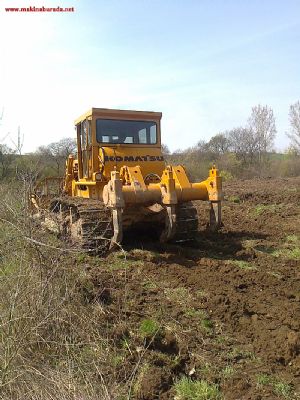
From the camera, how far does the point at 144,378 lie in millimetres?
4227

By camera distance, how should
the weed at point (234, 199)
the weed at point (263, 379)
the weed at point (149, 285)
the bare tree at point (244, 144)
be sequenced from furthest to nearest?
1. the bare tree at point (244, 144)
2. the weed at point (234, 199)
3. the weed at point (149, 285)
4. the weed at point (263, 379)

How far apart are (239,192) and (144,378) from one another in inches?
549

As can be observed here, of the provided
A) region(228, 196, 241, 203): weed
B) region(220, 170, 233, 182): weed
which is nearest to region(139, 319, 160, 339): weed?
region(228, 196, 241, 203): weed

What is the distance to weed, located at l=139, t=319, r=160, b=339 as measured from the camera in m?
4.94

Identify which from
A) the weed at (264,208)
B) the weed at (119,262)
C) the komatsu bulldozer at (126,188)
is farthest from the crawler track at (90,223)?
the weed at (264,208)

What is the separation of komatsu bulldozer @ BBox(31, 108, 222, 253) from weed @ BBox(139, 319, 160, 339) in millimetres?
2534

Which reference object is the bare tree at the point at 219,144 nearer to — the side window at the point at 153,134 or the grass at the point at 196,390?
the side window at the point at 153,134

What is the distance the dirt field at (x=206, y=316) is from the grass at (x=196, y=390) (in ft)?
0.14

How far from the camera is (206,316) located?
216 inches

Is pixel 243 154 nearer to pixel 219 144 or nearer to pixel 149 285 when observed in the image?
pixel 219 144

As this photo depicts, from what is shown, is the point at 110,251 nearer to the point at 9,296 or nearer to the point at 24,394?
the point at 9,296

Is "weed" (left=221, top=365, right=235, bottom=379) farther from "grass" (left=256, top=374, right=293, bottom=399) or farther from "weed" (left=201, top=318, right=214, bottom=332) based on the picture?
"weed" (left=201, top=318, right=214, bottom=332)

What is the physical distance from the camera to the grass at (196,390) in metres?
3.93

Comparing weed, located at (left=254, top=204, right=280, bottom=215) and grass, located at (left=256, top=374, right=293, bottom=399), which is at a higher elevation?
weed, located at (left=254, top=204, right=280, bottom=215)
